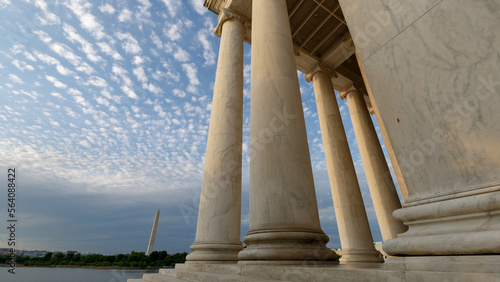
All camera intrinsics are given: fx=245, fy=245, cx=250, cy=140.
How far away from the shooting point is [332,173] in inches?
6309

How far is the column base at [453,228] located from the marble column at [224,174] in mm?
61325

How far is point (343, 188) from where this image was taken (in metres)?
150

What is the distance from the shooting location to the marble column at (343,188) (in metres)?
133

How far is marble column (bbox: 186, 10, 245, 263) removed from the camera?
8412 cm

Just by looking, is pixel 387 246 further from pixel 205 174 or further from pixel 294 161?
pixel 205 174

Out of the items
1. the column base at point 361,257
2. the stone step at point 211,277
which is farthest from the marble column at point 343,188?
the stone step at point 211,277

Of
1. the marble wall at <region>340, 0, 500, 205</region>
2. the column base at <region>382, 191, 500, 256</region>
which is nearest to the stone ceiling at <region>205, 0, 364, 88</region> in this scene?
the marble wall at <region>340, 0, 500, 205</region>

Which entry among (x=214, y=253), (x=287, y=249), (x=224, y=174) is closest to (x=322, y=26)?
(x=224, y=174)

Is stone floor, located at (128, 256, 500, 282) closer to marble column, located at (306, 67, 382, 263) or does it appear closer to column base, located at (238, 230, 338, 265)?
column base, located at (238, 230, 338, 265)

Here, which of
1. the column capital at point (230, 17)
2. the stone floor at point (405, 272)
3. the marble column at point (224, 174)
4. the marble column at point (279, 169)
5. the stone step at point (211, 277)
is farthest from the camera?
the column capital at point (230, 17)

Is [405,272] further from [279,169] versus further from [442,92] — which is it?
[279,169]

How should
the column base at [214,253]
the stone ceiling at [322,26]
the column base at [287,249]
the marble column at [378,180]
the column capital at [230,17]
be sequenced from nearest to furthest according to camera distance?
the column base at [287,249] < the column base at [214,253] < the column capital at [230,17] < the marble column at [378,180] < the stone ceiling at [322,26]

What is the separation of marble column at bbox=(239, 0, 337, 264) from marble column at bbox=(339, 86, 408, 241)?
113 metres

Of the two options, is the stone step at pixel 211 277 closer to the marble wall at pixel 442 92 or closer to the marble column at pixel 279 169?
the marble column at pixel 279 169
